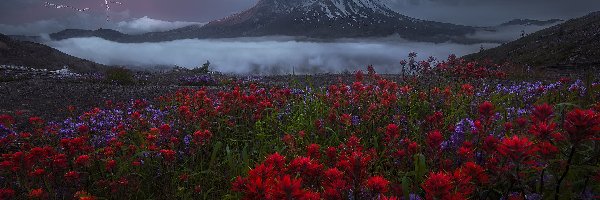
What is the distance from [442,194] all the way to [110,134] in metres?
5.32

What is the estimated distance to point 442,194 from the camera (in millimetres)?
1677

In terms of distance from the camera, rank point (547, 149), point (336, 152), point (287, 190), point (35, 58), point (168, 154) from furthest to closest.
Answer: point (35, 58)
point (336, 152)
point (168, 154)
point (547, 149)
point (287, 190)

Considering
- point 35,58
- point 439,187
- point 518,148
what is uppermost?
point 35,58

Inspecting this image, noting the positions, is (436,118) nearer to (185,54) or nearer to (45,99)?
(45,99)

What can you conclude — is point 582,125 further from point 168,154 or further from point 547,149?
point 168,154

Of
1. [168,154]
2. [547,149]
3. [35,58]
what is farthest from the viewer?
[35,58]

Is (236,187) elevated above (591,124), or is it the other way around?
(591,124)

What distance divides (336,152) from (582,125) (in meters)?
2.55

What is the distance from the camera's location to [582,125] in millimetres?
1722

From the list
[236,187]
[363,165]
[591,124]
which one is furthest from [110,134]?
[591,124]

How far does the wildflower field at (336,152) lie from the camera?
1.98 m

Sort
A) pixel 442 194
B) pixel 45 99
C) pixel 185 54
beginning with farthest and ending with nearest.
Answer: pixel 185 54 → pixel 45 99 → pixel 442 194

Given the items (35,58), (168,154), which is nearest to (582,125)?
(168,154)

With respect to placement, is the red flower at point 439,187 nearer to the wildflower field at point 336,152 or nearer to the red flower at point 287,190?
the wildflower field at point 336,152
